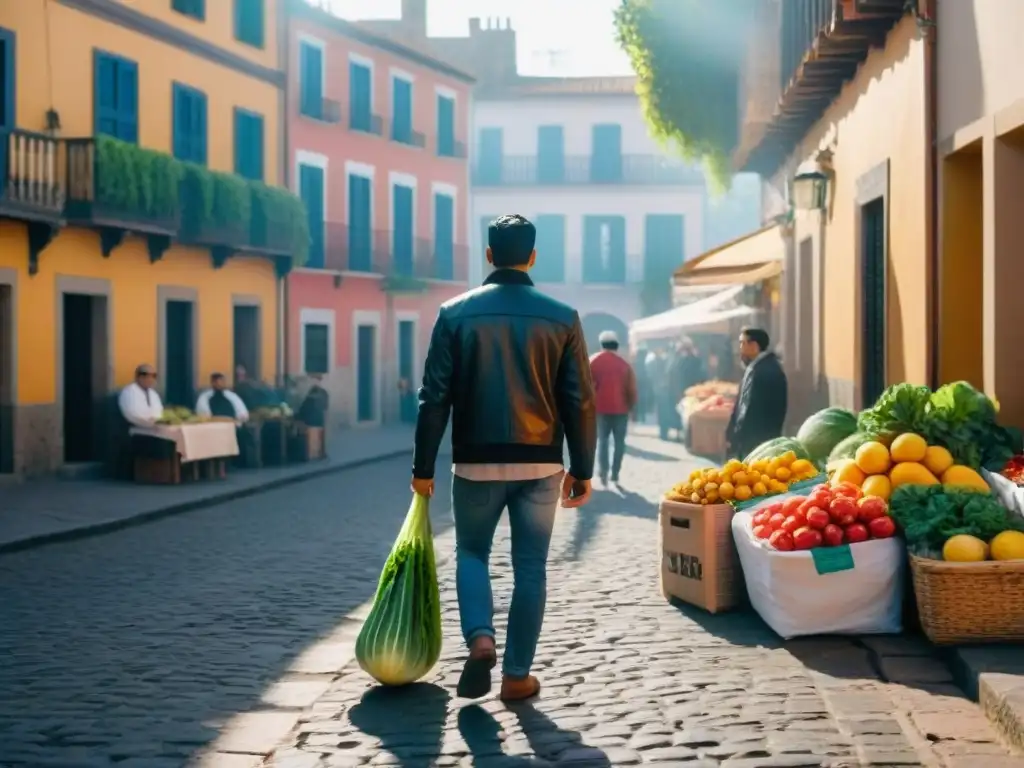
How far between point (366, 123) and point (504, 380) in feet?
102

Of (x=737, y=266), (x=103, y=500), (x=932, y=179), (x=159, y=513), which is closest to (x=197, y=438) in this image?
(x=103, y=500)

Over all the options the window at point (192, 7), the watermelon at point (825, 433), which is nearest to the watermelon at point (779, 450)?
the watermelon at point (825, 433)

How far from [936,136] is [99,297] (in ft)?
46.6

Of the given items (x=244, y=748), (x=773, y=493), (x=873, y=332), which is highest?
(x=873, y=332)

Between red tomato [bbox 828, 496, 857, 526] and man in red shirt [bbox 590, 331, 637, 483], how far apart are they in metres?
10.3

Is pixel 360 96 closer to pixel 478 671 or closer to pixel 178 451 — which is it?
pixel 178 451

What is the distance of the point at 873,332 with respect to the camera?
15.1m

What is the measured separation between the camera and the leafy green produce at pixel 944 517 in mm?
7797

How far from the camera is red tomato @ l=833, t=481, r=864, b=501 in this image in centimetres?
850

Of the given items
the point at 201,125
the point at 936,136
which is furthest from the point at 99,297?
the point at 936,136

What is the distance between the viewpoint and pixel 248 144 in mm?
28953

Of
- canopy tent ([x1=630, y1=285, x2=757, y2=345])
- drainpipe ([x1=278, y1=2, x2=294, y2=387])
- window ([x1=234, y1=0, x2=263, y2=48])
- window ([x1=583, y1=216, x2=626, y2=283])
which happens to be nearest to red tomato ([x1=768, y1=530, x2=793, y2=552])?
canopy tent ([x1=630, y1=285, x2=757, y2=345])

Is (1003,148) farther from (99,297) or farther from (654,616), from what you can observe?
(99,297)

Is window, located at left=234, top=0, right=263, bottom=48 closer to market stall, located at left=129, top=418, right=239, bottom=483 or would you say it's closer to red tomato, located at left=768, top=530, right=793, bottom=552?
market stall, located at left=129, top=418, right=239, bottom=483
